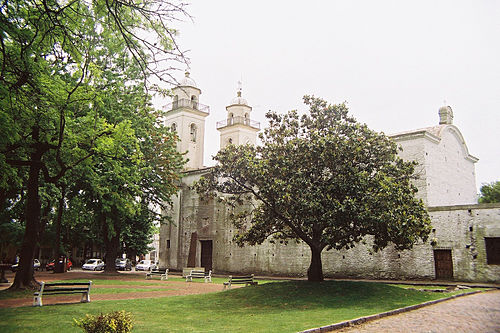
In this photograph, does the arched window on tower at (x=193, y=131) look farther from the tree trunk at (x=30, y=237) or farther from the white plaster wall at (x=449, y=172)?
the tree trunk at (x=30, y=237)

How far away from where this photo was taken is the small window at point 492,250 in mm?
21266

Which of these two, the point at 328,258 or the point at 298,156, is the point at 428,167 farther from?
the point at 298,156

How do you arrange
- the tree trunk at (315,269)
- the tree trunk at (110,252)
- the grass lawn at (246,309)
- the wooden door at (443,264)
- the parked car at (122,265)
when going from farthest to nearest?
1. the parked car at (122,265)
2. the tree trunk at (110,252)
3. the wooden door at (443,264)
4. the tree trunk at (315,269)
5. the grass lawn at (246,309)

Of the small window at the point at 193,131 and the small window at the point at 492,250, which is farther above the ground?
the small window at the point at 193,131

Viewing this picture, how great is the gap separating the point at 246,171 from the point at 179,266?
2468cm

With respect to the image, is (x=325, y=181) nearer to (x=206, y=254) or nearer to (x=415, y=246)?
(x=415, y=246)

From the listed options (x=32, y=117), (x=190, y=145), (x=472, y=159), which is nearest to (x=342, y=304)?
(x=32, y=117)

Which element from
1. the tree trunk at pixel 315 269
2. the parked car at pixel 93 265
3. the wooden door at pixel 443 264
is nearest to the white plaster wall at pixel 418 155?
the wooden door at pixel 443 264

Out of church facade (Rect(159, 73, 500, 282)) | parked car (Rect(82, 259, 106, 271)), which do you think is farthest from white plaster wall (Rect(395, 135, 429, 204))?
parked car (Rect(82, 259, 106, 271))

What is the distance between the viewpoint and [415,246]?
23.9 metres

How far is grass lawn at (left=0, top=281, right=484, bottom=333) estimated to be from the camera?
9078 mm

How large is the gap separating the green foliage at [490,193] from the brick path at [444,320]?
3645 cm

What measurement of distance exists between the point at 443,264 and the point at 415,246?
5.79ft

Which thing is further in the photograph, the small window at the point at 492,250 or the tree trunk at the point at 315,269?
the small window at the point at 492,250
